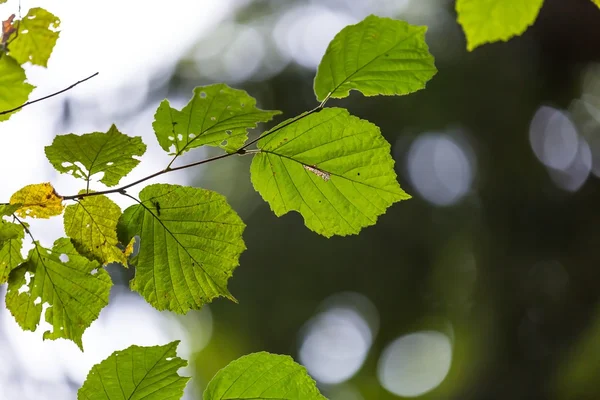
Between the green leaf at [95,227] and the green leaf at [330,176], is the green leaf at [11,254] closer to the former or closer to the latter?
the green leaf at [95,227]

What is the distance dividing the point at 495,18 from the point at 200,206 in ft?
0.96

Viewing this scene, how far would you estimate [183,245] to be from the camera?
496 millimetres

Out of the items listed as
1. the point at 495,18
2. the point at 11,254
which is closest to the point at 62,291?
→ the point at 11,254

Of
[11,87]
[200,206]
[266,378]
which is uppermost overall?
[11,87]

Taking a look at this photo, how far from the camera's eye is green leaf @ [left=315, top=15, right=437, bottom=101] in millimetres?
369

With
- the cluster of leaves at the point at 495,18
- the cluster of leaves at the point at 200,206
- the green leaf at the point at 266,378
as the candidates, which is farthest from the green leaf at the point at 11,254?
the cluster of leaves at the point at 495,18

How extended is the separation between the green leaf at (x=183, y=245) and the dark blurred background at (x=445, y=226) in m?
3.44

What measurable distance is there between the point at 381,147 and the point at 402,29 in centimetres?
13

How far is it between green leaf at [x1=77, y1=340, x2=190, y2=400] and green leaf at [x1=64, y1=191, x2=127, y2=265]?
0.09 m

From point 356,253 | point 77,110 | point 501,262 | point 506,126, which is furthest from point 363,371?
point 77,110

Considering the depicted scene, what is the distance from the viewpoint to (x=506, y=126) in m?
4.13

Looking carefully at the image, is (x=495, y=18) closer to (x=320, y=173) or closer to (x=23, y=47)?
(x=320, y=173)

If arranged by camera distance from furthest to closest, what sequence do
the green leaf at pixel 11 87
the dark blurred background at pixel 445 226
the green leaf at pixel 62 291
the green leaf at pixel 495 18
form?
1. the dark blurred background at pixel 445 226
2. the green leaf at pixel 62 291
3. the green leaf at pixel 11 87
4. the green leaf at pixel 495 18

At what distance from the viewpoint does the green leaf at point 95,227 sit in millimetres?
452
